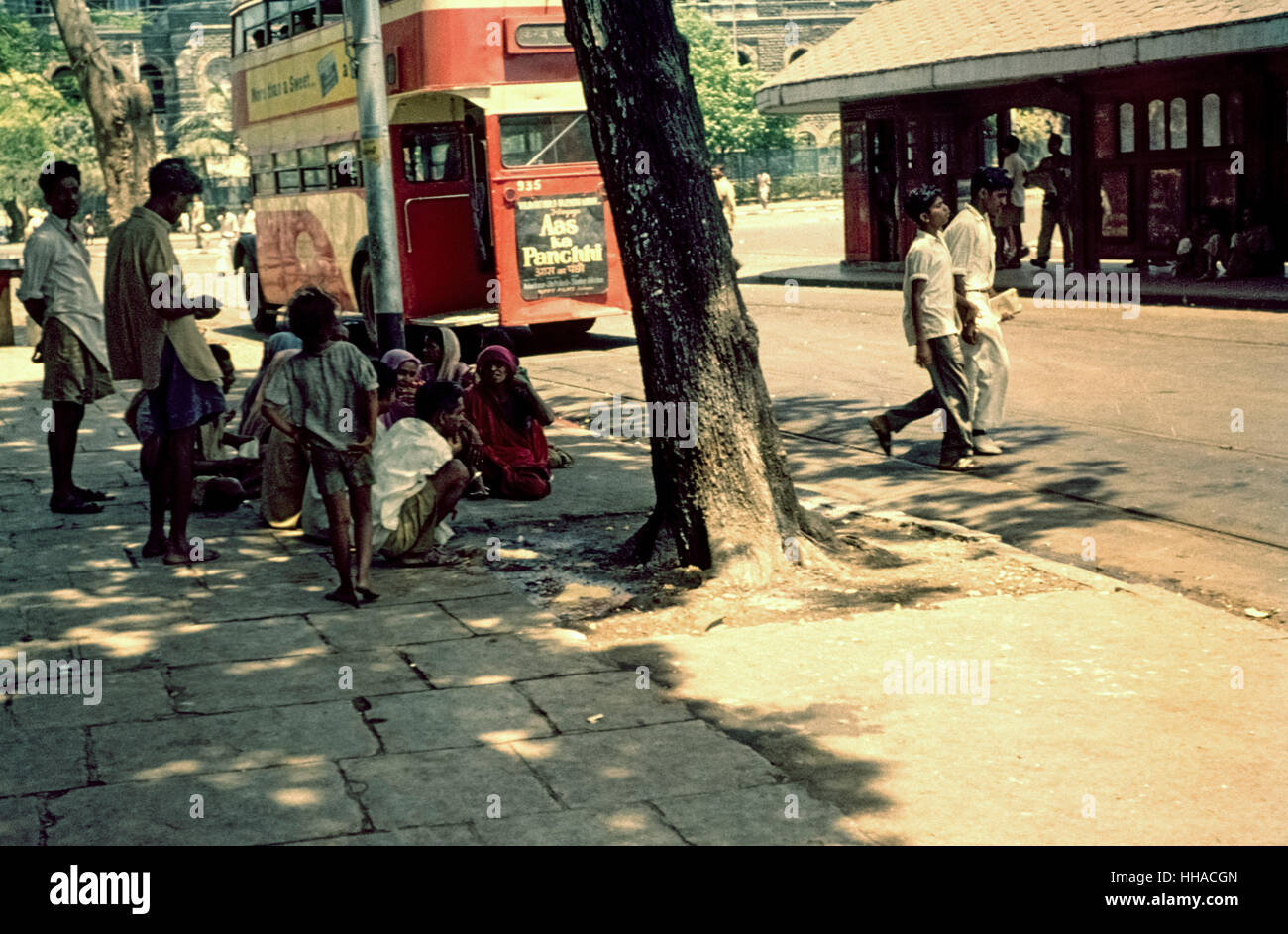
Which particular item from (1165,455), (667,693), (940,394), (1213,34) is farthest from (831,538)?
(1213,34)

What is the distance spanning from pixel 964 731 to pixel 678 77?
11.3 ft

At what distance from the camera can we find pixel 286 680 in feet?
19.1

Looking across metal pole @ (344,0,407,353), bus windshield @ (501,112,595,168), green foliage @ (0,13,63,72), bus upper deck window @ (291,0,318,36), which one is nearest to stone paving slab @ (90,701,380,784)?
metal pole @ (344,0,407,353)

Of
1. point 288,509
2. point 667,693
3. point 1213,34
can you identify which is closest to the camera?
point 667,693

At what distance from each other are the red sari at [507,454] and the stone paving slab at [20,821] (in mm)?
4757

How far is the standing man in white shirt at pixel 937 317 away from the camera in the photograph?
9.45 m

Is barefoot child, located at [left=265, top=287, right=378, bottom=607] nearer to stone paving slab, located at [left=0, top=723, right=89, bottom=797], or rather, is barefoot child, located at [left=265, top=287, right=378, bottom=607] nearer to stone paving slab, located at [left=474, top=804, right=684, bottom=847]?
stone paving slab, located at [left=0, top=723, right=89, bottom=797]

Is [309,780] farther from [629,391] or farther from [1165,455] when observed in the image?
[629,391]

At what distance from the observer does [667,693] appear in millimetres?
5621

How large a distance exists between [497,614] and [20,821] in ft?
8.39

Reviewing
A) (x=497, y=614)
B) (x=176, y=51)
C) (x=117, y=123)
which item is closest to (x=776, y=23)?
(x=176, y=51)

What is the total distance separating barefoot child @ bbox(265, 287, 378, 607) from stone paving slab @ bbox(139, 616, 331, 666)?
0.43m

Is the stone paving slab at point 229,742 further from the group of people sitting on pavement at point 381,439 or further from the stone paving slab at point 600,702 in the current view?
the group of people sitting on pavement at point 381,439

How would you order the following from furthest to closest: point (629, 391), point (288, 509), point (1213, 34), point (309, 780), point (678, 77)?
point (1213, 34) < point (629, 391) < point (288, 509) < point (678, 77) < point (309, 780)
